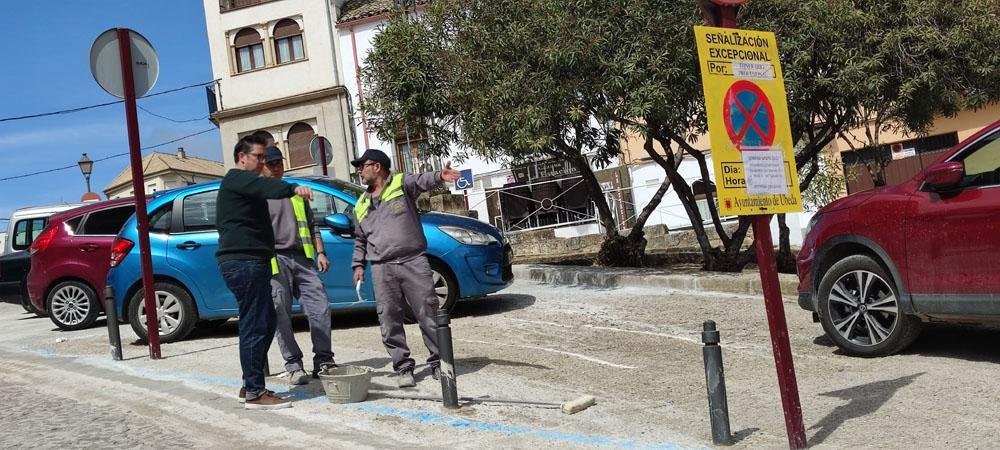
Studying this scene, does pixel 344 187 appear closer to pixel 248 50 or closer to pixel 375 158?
pixel 375 158

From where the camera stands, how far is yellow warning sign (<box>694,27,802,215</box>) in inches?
181

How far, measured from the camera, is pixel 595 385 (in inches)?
260

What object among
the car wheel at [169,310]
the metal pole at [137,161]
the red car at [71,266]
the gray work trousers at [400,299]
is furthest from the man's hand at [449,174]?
the red car at [71,266]

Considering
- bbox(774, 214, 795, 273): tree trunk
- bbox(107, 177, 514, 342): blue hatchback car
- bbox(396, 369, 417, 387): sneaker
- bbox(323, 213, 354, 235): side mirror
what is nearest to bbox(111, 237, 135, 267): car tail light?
bbox(107, 177, 514, 342): blue hatchback car

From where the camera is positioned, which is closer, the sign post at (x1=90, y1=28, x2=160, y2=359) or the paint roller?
the paint roller

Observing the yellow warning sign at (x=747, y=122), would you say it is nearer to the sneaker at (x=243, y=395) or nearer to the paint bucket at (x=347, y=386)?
the paint bucket at (x=347, y=386)

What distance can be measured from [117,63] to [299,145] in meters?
24.9

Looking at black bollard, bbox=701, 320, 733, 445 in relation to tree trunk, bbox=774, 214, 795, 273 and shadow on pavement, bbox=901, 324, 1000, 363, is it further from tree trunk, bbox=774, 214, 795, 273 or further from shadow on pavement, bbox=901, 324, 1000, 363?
tree trunk, bbox=774, 214, 795, 273

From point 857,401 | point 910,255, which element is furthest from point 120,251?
point 910,255

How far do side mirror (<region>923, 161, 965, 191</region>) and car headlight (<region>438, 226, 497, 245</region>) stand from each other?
479 centimetres

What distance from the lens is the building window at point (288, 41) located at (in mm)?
32875

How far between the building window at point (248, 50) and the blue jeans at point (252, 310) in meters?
28.7

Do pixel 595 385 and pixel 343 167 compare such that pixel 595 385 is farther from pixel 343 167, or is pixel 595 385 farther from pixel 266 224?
pixel 343 167

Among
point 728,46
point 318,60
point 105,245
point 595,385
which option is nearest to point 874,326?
point 595,385
